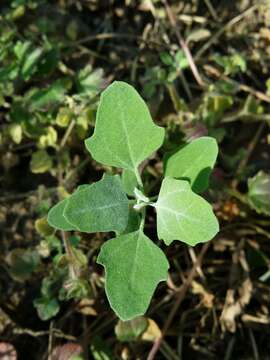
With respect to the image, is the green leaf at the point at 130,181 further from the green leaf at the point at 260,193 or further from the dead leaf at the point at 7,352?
the dead leaf at the point at 7,352

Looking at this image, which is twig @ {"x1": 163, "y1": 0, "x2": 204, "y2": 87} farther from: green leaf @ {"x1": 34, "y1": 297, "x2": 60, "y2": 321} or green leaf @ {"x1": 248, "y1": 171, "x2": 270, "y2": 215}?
green leaf @ {"x1": 34, "y1": 297, "x2": 60, "y2": 321}

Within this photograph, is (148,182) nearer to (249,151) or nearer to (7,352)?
(249,151)


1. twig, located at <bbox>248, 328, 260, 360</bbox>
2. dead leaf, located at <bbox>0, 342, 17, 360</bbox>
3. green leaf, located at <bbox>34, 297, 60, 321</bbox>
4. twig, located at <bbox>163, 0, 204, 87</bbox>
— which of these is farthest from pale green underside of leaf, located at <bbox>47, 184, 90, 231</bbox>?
twig, located at <bbox>163, 0, 204, 87</bbox>

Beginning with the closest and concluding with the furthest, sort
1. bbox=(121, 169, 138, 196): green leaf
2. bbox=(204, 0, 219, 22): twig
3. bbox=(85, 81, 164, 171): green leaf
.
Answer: bbox=(85, 81, 164, 171): green leaf → bbox=(121, 169, 138, 196): green leaf → bbox=(204, 0, 219, 22): twig

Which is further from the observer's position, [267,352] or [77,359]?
[267,352]

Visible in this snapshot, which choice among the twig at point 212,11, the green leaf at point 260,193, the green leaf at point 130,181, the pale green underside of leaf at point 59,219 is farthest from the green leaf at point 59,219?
the twig at point 212,11

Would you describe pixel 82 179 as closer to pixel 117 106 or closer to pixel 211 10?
pixel 117 106

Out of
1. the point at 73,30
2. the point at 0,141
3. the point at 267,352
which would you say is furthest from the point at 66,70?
the point at 267,352

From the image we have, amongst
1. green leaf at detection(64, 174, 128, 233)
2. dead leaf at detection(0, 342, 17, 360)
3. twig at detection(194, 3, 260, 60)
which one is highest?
green leaf at detection(64, 174, 128, 233)
